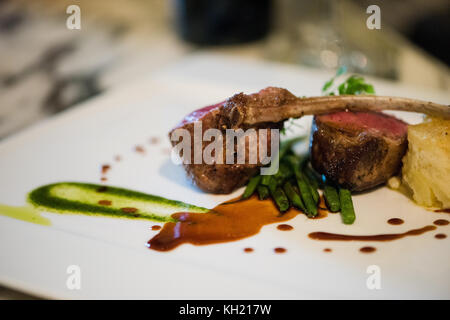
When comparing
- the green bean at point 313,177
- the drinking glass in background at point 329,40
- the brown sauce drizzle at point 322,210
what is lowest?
the brown sauce drizzle at point 322,210

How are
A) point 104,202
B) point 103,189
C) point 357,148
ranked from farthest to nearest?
1. point 103,189
2. point 104,202
3. point 357,148

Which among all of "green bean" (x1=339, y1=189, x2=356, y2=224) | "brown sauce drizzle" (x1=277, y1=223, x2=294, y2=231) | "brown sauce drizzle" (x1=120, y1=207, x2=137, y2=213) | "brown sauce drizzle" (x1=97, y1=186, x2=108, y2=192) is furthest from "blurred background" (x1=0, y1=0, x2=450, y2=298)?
"brown sauce drizzle" (x1=277, y1=223, x2=294, y2=231)

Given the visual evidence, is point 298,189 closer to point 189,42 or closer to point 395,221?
point 395,221

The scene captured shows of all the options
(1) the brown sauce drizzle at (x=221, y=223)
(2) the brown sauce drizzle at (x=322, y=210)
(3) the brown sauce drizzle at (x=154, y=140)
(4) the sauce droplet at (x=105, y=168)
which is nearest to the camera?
(1) the brown sauce drizzle at (x=221, y=223)

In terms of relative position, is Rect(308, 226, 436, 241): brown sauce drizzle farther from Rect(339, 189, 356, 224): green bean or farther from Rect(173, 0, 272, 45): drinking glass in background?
Rect(173, 0, 272, 45): drinking glass in background

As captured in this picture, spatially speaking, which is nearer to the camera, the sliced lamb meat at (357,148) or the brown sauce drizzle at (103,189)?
the sliced lamb meat at (357,148)

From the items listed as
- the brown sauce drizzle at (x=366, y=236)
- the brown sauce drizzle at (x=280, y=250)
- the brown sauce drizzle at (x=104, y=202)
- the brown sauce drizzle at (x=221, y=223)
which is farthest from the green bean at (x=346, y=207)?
the brown sauce drizzle at (x=104, y=202)

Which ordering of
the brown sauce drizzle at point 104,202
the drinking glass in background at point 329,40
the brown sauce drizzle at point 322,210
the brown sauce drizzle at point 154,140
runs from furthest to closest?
1. the drinking glass in background at point 329,40
2. the brown sauce drizzle at point 154,140
3. the brown sauce drizzle at point 104,202
4. the brown sauce drizzle at point 322,210

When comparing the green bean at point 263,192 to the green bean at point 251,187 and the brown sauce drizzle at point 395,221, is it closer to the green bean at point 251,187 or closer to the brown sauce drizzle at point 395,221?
the green bean at point 251,187

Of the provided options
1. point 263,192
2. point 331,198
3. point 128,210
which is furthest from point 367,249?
point 128,210
